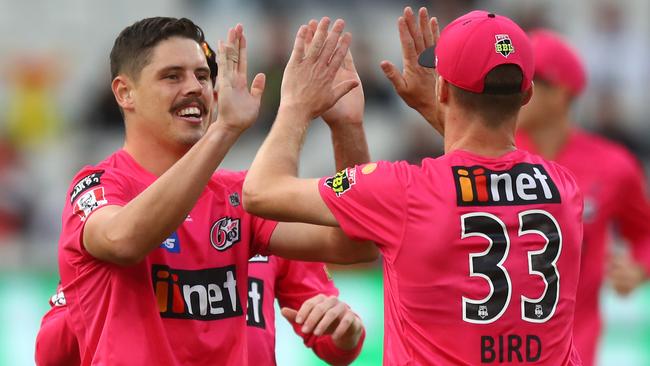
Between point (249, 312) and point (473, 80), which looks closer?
point (473, 80)

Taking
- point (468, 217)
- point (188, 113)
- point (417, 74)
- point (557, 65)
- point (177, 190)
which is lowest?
point (468, 217)

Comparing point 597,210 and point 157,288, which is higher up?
point 157,288

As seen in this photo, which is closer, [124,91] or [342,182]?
[342,182]

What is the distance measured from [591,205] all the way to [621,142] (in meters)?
7.43

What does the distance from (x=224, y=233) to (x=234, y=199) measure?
0.62 ft

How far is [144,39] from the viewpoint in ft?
16.9

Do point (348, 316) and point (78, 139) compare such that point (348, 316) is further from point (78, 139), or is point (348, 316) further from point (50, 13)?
point (50, 13)

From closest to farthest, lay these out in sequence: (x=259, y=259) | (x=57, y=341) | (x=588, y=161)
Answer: (x=57, y=341)
(x=259, y=259)
(x=588, y=161)

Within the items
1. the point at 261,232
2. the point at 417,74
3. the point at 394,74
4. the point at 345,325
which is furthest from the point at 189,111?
the point at 345,325

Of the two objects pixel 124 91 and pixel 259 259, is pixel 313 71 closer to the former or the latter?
pixel 124 91

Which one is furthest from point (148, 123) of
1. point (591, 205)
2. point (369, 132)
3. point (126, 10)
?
point (126, 10)

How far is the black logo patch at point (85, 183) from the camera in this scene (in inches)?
195

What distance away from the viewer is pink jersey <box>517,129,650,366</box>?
766 centimetres

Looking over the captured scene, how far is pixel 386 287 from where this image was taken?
474 centimetres
